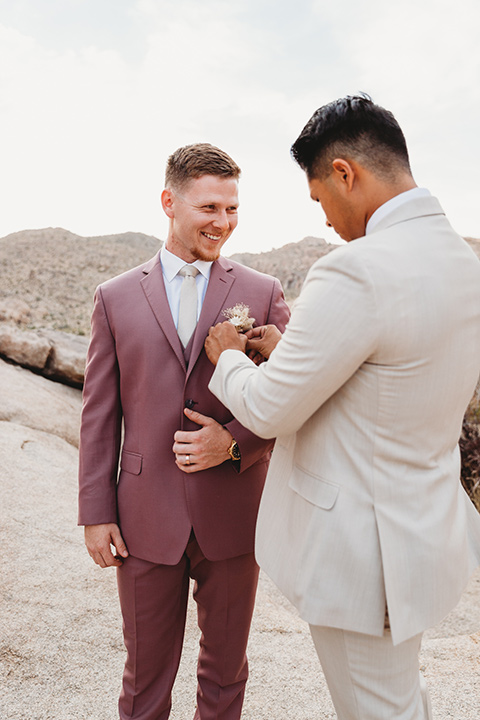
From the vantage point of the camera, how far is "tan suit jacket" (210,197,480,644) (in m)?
1.41

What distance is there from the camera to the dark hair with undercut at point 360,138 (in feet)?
5.14

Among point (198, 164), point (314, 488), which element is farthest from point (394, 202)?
point (198, 164)

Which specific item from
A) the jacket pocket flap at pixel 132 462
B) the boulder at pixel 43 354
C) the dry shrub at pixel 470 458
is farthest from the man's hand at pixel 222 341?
the boulder at pixel 43 354

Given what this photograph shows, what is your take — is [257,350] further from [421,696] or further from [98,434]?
[421,696]

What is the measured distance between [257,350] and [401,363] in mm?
713

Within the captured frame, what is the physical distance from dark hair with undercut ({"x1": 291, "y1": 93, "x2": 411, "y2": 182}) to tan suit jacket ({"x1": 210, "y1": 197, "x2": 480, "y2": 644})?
0.50 feet

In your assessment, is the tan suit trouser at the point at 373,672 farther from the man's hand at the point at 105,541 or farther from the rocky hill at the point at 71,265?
the rocky hill at the point at 71,265

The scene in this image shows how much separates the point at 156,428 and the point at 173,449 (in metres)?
0.11

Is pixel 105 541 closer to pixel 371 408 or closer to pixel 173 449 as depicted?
pixel 173 449

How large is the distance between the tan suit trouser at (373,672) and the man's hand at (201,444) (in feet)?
2.38

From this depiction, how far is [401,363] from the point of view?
1.44 meters

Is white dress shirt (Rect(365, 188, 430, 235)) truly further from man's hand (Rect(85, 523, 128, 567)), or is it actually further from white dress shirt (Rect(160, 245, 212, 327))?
man's hand (Rect(85, 523, 128, 567))

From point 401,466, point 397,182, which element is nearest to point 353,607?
point 401,466

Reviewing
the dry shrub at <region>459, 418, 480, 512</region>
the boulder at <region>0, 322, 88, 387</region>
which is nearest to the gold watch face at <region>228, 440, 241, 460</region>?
the dry shrub at <region>459, 418, 480, 512</region>
